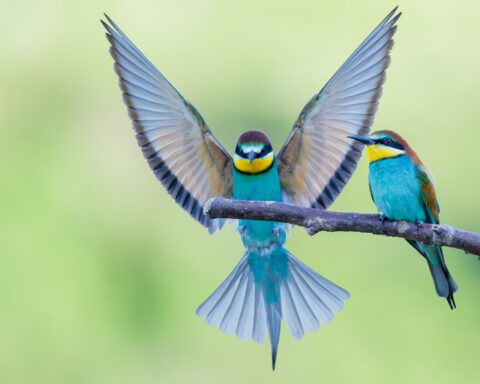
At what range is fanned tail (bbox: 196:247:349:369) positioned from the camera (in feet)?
8.39

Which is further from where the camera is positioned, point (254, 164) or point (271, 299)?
point (271, 299)

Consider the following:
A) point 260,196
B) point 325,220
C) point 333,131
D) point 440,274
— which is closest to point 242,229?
point 260,196

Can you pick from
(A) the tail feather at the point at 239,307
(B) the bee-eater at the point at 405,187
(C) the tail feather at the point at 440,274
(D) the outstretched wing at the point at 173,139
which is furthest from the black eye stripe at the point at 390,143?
(A) the tail feather at the point at 239,307

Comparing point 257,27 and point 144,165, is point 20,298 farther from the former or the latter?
point 257,27

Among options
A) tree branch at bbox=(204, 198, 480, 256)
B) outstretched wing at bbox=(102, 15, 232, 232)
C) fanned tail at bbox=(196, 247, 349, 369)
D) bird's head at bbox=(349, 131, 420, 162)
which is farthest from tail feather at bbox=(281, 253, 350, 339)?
tree branch at bbox=(204, 198, 480, 256)

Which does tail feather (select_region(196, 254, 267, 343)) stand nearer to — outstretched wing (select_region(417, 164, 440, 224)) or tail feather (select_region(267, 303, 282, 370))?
tail feather (select_region(267, 303, 282, 370))

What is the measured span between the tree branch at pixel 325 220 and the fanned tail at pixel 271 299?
702 mm

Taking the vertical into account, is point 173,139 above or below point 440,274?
above

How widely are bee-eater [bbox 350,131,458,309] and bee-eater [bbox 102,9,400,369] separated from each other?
97mm

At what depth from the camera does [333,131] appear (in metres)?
2.46

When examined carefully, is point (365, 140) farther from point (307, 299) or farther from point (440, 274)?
point (307, 299)

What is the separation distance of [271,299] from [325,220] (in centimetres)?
89

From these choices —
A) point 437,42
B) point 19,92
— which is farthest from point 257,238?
point 19,92

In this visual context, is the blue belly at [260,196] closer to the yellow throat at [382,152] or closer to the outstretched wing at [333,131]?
the outstretched wing at [333,131]
